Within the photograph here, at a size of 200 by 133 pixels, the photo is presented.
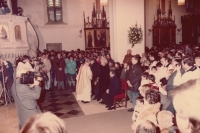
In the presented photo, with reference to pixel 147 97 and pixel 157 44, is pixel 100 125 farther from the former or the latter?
pixel 157 44

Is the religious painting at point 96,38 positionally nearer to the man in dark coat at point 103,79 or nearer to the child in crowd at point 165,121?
the man in dark coat at point 103,79

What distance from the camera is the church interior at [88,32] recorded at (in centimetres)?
676

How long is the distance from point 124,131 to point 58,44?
12.8 m

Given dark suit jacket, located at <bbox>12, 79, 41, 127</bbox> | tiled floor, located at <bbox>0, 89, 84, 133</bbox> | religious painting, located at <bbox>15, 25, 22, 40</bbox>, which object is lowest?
tiled floor, located at <bbox>0, 89, 84, 133</bbox>

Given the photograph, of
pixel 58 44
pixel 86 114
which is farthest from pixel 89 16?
pixel 86 114

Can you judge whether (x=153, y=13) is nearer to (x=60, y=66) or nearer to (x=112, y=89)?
(x=60, y=66)

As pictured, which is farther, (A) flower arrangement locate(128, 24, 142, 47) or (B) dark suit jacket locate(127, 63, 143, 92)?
(A) flower arrangement locate(128, 24, 142, 47)

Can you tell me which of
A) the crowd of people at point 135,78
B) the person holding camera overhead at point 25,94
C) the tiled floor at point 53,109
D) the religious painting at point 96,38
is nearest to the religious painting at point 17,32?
the crowd of people at point 135,78

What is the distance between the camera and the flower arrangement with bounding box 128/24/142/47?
973 centimetres

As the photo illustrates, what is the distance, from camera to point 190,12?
20031 millimetres

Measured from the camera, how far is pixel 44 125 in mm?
1571

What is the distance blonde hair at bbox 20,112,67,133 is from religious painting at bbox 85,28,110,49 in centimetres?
1575

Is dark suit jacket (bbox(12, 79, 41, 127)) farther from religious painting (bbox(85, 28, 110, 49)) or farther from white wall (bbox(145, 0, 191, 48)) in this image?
white wall (bbox(145, 0, 191, 48))

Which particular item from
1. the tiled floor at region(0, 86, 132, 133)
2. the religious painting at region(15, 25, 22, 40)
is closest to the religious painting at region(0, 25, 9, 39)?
the religious painting at region(15, 25, 22, 40)
